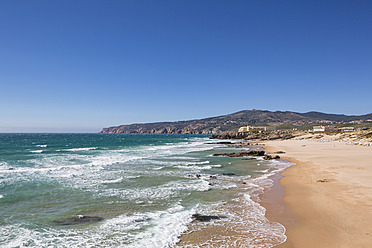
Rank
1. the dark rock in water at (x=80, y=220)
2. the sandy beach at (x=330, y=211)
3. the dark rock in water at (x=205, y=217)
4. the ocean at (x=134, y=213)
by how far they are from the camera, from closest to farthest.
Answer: the sandy beach at (x=330, y=211) → the ocean at (x=134, y=213) → the dark rock in water at (x=80, y=220) → the dark rock in water at (x=205, y=217)

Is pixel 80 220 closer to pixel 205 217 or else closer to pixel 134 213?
pixel 134 213

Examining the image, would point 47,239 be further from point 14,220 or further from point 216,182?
point 216,182

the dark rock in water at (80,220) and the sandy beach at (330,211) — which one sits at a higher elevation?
the sandy beach at (330,211)

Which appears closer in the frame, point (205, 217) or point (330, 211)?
point (205, 217)

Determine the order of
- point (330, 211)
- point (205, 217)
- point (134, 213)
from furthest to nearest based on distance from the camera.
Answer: point (134, 213)
point (330, 211)
point (205, 217)

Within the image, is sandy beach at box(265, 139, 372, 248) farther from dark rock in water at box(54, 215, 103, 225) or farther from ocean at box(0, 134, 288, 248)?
dark rock in water at box(54, 215, 103, 225)

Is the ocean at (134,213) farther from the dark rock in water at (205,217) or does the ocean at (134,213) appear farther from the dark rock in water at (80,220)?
the dark rock in water at (205,217)

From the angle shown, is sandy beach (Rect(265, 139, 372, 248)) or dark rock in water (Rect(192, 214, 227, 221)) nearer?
sandy beach (Rect(265, 139, 372, 248))

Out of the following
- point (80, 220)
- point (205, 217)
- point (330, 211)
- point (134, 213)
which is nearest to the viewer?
point (80, 220)

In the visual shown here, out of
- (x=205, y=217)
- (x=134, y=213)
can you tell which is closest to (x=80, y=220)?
(x=134, y=213)

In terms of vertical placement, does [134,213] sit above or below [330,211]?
below

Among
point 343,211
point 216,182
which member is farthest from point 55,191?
point 343,211

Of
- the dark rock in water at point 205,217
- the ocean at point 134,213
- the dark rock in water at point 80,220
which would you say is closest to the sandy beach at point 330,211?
the ocean at point 134,213

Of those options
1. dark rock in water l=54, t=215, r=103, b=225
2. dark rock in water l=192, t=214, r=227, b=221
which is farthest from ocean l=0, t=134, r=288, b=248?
dark rock in water l=192, t=214, r=227, b=221
